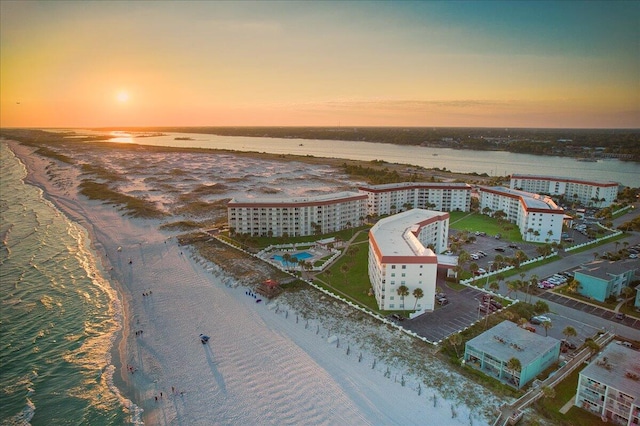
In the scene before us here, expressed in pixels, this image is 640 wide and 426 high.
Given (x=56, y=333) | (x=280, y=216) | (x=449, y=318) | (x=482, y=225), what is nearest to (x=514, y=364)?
(x=449, y=318)

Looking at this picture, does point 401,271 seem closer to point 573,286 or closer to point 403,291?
point 403,291

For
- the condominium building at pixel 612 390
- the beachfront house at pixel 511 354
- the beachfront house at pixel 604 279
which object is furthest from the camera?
the beachfront house at pixel 604 279

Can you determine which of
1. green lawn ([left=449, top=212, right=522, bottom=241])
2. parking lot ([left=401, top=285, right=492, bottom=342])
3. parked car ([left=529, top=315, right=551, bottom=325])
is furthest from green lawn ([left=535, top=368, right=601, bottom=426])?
green lawn ([left=449, top=212, right=522, bottom=241])

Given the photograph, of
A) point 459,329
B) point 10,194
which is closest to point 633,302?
point 459,329

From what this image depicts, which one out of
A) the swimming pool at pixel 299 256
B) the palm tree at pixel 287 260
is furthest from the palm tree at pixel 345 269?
the swimming pool at pixel 299 256

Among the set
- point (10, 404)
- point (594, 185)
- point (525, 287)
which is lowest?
point (10, 404)

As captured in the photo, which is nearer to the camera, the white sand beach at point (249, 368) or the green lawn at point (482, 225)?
the white sand beach at point (249, 368)

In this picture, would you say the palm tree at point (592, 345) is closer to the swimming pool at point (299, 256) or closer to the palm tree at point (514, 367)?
the palm tree at point (514, 367)

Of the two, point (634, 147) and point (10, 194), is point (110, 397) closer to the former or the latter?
point (10, 194)

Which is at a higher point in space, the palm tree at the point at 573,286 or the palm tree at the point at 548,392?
the palm tree at the point at 573,286
